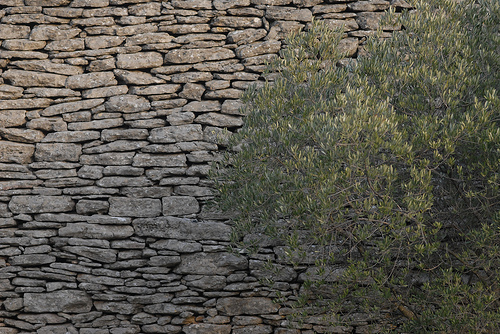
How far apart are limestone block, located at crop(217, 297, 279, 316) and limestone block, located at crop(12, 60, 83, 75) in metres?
2.80

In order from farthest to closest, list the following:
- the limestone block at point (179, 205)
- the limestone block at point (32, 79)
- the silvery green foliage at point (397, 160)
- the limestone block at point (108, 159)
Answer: the limestone block at point (32, 79) < the limestone block at point (108, 159) < the limestone block at point (179, 205) < the silvery green foliage at point (397, 160)

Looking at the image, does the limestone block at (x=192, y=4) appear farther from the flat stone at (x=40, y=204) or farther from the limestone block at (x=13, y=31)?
the flat stone at (x=40, y=204)

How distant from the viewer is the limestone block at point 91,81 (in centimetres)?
477

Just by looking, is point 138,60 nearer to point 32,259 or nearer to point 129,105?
point 129,105

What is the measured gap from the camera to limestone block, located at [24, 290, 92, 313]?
452 centimetres

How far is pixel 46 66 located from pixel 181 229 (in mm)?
2196

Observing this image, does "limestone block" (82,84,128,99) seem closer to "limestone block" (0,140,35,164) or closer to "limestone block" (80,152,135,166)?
"limestone block" (80,152,135,166)

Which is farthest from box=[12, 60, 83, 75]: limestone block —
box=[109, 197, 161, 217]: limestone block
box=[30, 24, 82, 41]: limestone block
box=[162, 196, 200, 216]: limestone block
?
box=[162, 196, 200, 216]: limestone block

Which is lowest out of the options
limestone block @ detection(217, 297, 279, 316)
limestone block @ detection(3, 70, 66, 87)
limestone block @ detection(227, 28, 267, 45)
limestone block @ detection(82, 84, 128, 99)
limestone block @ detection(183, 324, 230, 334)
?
limestone block @ detection(183, 324, 230, 334)

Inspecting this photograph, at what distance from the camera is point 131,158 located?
466 centimetres

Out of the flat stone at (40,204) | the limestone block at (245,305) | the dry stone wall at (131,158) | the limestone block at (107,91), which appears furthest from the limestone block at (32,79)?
the limestone block at (245,305)

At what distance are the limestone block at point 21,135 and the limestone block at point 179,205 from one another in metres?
1.49

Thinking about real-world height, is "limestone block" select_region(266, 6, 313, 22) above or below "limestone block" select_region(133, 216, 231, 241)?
above

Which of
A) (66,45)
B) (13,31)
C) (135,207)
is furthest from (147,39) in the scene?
(135,207)
